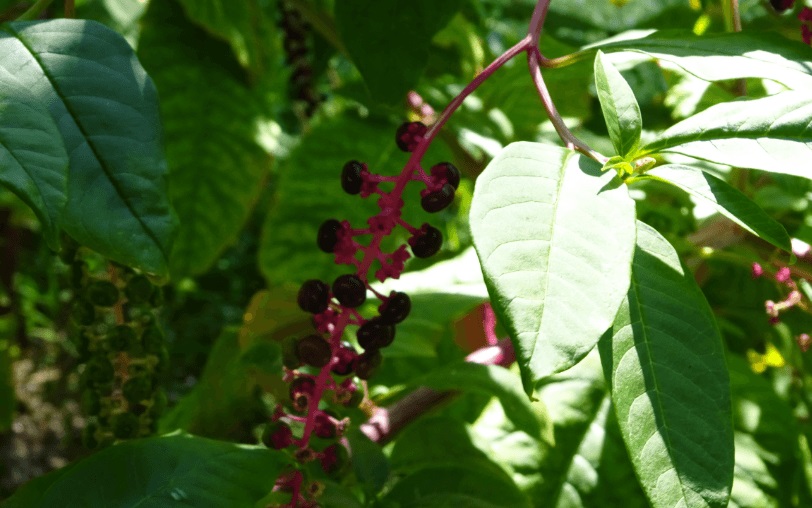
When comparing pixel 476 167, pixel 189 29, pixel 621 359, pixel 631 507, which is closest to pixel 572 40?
pixel 476 167

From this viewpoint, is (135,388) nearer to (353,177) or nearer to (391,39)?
Result: (353,177)

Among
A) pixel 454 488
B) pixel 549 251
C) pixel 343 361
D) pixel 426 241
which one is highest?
pixel 549 251

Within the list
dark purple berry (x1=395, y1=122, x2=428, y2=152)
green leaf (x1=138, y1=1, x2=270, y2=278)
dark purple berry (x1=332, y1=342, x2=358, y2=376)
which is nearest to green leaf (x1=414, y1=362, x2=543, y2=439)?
dark purple berry (x1=332, y1=342, x2=358, y2=376)

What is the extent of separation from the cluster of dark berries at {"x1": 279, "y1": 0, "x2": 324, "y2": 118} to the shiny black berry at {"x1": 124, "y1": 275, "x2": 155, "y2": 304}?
0.66 m

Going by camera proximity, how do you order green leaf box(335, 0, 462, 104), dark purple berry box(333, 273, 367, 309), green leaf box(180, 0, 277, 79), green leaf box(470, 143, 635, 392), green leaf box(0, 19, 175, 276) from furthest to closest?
green leaf box(180, 0, 277, 79) → green leaf box(335, 0, 462, 104) → dark purple berry box(333, 273, 367, 309) → green leaf box(0, 19, 175, 276) → green leaf box(470, 143, 635, 392)

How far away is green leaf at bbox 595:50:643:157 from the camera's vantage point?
0.59 m

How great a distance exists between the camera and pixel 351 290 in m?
0.66

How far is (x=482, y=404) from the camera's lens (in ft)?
Result: 3.79

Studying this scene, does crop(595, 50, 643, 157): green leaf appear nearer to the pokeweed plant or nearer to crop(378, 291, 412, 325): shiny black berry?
the pokeweed plant

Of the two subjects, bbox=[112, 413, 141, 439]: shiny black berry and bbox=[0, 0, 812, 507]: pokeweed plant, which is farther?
bbox=[112, 413, 141, 439]: shiny black berry

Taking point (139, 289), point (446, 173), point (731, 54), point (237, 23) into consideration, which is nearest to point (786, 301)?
point (731, 54)

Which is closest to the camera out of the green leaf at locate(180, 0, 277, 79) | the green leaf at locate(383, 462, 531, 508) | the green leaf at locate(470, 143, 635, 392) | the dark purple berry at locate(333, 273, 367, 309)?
the green leaf at locate(470, 143, 635, 392)

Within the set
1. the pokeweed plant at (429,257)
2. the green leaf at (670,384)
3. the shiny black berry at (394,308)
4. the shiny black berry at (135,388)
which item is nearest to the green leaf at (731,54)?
the pokeweed plant at (429,257)

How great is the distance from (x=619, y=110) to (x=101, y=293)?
438mm
